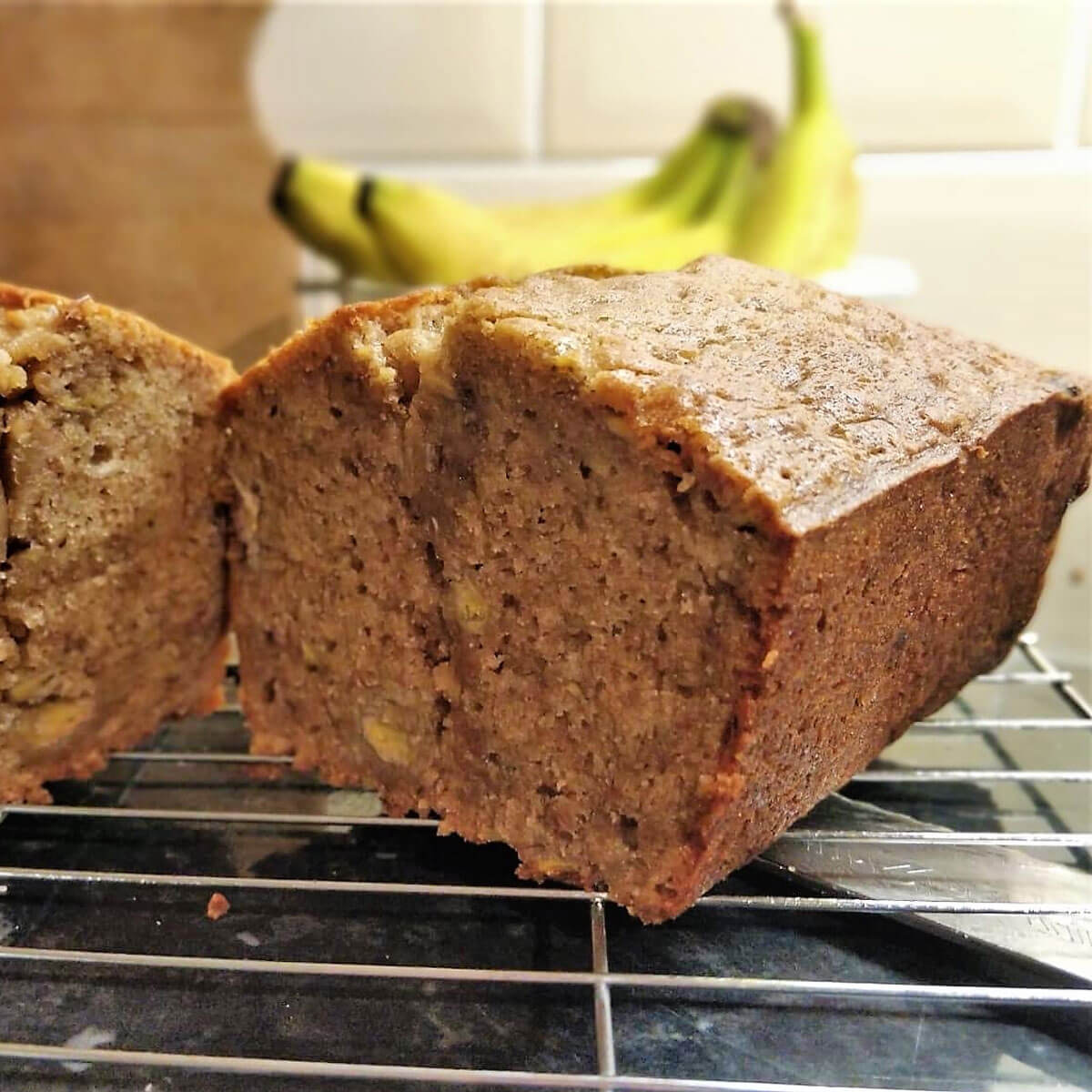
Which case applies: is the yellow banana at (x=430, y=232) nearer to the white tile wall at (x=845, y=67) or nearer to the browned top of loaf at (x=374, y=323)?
the white tile wall at (x=845, y=67)

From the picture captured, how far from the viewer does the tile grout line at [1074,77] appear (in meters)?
1.87

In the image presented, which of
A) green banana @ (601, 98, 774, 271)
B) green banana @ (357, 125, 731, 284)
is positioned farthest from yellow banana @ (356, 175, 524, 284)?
green banana @ (601, 98, 774, 271)

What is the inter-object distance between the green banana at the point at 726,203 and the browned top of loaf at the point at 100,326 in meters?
0.77

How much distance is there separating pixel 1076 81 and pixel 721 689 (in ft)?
5.07

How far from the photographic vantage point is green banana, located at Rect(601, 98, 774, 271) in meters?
1.77

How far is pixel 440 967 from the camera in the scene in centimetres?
95

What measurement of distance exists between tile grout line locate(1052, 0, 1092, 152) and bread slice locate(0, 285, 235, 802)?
151 cm

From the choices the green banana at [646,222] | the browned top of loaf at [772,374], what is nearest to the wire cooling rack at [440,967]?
the browned top of loaf at [772,374]

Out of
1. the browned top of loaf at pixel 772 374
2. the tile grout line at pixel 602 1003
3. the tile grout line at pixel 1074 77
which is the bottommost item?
the tile grout line at pixel 602 1003

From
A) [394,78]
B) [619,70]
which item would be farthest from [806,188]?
[394,78]

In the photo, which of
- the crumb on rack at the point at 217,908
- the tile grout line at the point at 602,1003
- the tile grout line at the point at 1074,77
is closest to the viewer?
Result: the tile grout line at the point at 602,1003

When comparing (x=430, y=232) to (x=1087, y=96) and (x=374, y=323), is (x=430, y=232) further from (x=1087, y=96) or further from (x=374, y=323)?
(x=1087, y=96)

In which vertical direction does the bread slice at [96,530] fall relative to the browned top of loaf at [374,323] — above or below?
below

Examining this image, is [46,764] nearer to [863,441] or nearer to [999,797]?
[863,441]
